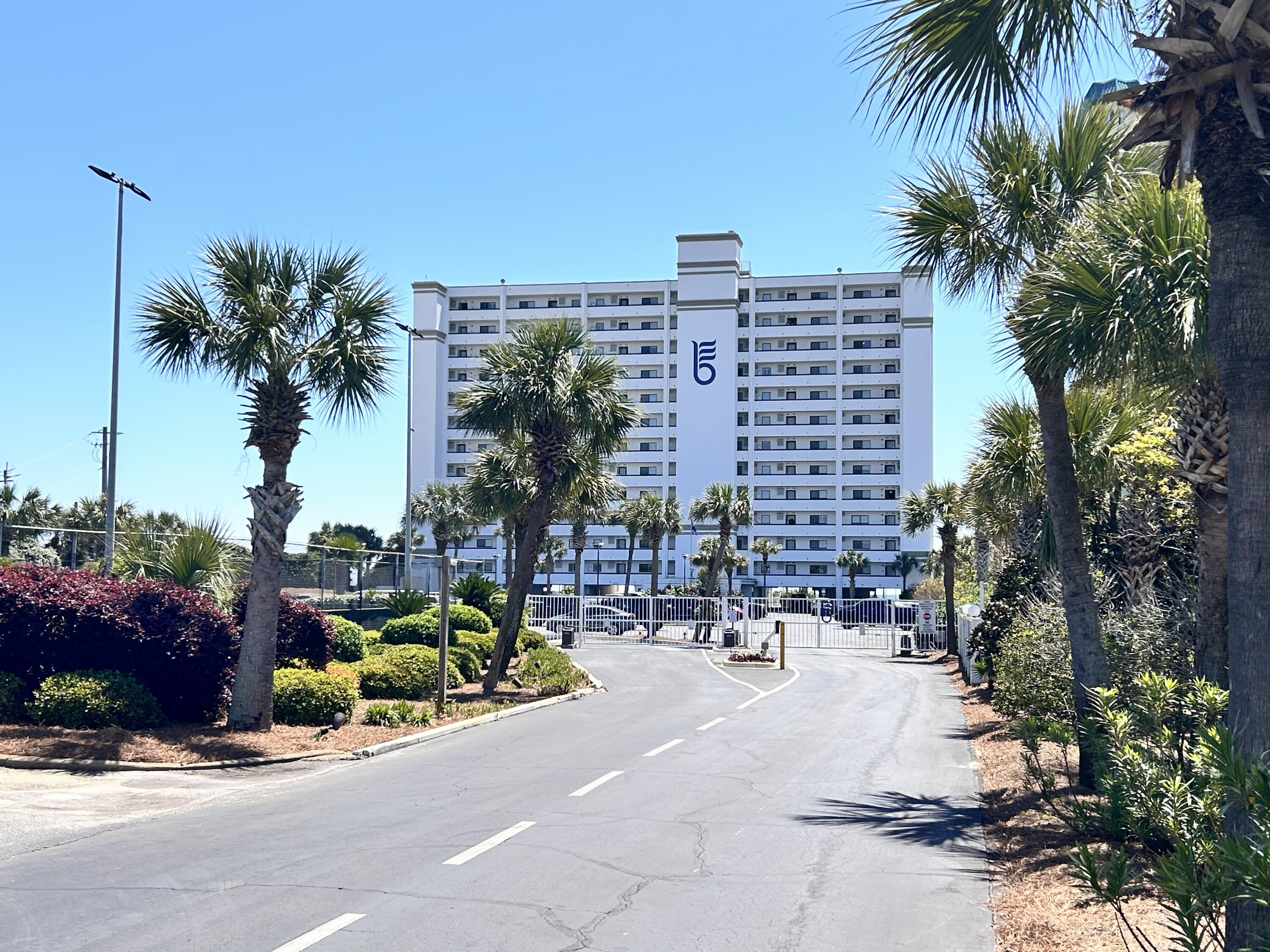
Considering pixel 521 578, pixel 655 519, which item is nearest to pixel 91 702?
pixel 521 578

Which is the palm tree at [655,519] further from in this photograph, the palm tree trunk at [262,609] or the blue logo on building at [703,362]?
the palm tree trunk at [262,609]

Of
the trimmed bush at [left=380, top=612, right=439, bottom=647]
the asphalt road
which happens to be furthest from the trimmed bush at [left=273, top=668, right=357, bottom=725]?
the trimmed bush at [left=380, top=612, right=439, bottom=647]

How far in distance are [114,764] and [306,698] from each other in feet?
13.0

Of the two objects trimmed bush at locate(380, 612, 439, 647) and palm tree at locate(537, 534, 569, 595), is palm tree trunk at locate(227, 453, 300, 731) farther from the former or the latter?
palm tree at locate(537, 534, 569, 595)

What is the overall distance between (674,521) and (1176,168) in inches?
2497

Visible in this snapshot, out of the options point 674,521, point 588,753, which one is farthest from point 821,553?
point 588,753

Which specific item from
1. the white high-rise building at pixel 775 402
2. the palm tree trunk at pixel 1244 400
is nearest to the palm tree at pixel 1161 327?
the palm tree trunk at pixel 1244 400

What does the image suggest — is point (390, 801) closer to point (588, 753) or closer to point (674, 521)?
point (588, 753)

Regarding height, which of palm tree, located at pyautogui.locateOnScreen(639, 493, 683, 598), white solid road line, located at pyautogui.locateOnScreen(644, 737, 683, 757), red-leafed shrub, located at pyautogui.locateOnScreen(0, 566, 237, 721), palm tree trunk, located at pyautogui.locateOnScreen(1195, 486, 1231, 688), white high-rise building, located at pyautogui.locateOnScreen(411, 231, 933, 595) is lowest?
white solid road line, located at pyautogui.locateOnScreen(644, 737, 683, 757)

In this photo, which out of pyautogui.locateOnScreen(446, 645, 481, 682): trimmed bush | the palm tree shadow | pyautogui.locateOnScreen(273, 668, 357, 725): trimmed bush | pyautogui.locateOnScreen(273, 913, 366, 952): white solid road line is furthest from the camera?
pyautogui.locateOnScreen(446, 645, 481, 682): trimmed bush

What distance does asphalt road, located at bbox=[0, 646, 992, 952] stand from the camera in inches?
273

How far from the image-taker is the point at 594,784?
12.9 m

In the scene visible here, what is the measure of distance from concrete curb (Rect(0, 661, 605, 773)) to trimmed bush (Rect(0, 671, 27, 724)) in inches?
70.6

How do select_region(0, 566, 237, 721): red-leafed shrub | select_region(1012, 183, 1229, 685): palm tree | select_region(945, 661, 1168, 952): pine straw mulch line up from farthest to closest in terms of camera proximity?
1. select_region(0, 566, 237, 721): red-leafed shrub
2. select_region(1012, 183, 1229, 685): palm tree
3. select_region(945, 661, 1168, 952): pine straw mulch
